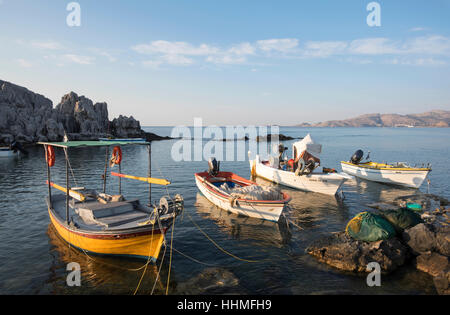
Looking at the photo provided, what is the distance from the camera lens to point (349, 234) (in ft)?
43.4

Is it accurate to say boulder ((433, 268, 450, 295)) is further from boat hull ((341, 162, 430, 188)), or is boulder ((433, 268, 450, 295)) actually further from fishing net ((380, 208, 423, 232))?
boat hull ((341, 162, 430, 188))

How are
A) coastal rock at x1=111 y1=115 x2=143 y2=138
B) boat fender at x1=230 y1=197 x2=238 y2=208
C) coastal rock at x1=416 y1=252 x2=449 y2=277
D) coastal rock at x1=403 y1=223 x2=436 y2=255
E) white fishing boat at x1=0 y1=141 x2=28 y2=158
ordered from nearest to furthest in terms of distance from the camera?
coastal rock at x1=416 y1=252 x2=449 y2=277, coastal rock at x1=403 y1=223 x2=436 y2=255, boat fender at x1=230 y1=197 x2=238 y2=208, white fishing boat at x1=0 y1=141 x2=28 y2=158, coastal rock at x1=111 y1=115 x2=143 y2=138

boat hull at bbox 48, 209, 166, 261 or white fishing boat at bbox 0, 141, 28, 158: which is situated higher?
white fishing boat at bbox 0, 141, 28, 158

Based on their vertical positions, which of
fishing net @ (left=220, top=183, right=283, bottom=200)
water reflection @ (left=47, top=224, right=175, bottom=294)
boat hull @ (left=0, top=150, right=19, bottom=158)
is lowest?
water reflection @ (left=47, top=224, right=175, bottom=294)

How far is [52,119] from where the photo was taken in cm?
7656

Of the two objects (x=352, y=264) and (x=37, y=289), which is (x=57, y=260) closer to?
(x=37, y=289)

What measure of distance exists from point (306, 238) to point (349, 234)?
2.52m

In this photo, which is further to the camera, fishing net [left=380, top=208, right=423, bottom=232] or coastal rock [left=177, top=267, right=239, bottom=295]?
fishing net [left=380, top=208, right=423, bottom=232]

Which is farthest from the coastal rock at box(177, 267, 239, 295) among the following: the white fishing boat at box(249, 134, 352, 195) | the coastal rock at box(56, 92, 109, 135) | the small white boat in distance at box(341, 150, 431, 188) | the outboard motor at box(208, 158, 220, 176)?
the coastal rock at box(56, 92, 109, 135)

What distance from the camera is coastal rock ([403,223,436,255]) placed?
11.9m

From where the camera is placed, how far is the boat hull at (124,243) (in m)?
10.9

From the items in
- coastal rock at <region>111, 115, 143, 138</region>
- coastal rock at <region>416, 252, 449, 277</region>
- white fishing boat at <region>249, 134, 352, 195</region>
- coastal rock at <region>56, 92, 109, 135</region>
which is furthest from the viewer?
Answer: coastal rock at <region>111, 115, 143, 138</region>

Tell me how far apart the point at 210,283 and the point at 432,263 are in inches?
391

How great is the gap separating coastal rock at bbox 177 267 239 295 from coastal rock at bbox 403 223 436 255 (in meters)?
9.04
